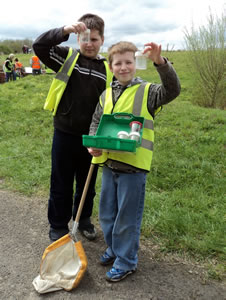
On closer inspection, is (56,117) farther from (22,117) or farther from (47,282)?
(22,117)

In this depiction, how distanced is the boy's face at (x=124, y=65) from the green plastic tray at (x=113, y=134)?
32cm

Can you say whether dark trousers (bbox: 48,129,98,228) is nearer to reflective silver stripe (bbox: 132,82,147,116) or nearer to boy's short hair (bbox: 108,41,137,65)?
reflective silver stripe (bbox: 132,82,147,116)

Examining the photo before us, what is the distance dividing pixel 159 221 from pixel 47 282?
148 cm

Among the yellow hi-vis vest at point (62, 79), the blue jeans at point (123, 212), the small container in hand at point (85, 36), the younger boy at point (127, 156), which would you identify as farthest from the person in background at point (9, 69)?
the blue jeans at point (123, 212)

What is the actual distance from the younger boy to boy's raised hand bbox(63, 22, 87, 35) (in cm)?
32

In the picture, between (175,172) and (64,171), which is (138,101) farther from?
(175,172)

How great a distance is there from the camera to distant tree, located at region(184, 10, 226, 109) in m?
9.40

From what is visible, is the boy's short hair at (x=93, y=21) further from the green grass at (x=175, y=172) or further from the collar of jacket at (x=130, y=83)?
the green grass at (x=175, y=172)

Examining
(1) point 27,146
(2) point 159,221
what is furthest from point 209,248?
(1) point 27,146

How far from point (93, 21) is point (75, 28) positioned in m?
0.25

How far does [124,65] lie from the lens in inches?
90.6

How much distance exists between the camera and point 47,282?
249cm

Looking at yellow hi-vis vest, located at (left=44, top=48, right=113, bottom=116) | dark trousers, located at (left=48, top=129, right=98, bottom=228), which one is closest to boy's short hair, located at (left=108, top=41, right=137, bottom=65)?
yellow hi-vis vest, located at (left=44, top=48, right=113, bottom=116)

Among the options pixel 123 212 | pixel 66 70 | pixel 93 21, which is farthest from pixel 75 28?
pixel 123 212
